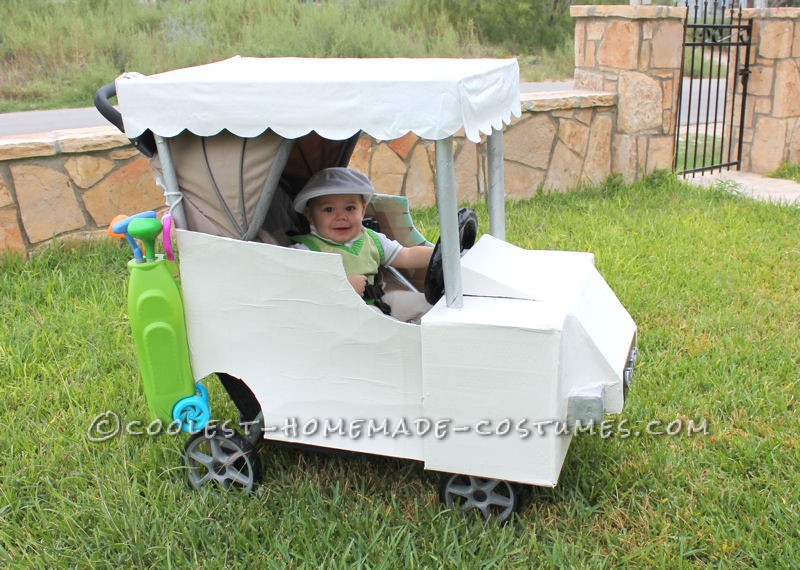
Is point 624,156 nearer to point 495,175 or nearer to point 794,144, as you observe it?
point 794,144

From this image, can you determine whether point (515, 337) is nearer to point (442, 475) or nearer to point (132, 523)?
point (442, 475)

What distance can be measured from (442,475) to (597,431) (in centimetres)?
69

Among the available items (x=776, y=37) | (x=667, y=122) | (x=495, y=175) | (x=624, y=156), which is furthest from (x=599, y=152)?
(x=495, y=175)

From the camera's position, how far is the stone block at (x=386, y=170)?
5.32 meters

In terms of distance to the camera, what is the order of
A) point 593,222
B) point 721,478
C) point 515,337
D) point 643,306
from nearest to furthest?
point 515,337, point 721,478, point 643,306, point 593,222

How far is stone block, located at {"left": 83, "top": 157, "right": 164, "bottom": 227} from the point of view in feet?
14.8

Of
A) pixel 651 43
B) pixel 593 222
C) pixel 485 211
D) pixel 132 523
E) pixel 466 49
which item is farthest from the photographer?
pixel 466 49

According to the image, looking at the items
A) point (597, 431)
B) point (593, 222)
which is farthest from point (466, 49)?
point (597, 431)

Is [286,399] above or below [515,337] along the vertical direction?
below

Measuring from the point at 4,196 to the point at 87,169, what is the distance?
0.46 metres

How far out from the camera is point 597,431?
277 centimetres

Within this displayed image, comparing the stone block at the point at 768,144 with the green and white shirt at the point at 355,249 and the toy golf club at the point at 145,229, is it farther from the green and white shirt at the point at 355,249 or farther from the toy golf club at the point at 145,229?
the toy golf club at the point at 145,229

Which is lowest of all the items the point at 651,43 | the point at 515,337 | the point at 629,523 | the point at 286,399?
the point at 629,523

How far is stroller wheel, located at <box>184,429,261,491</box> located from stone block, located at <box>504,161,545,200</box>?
12.0 ft
